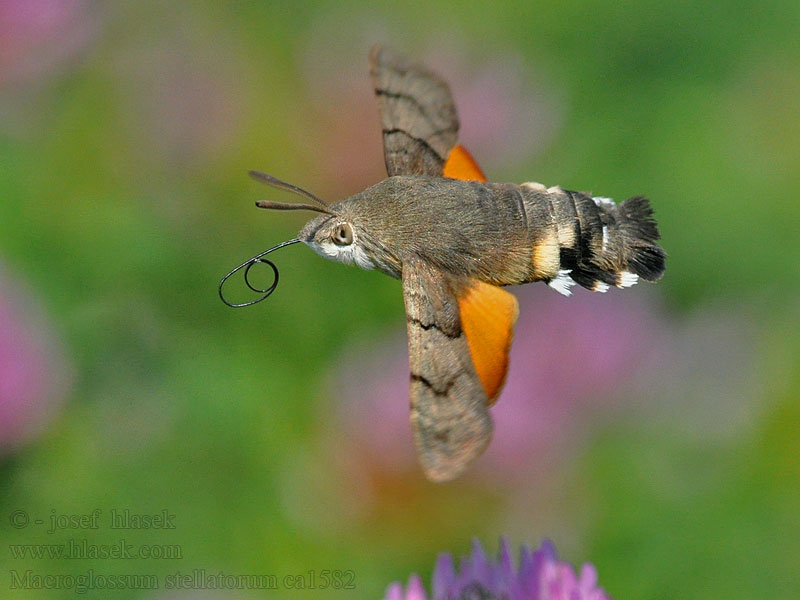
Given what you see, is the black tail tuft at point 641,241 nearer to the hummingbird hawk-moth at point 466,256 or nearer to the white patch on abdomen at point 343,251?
the hummingbird hawk-moth at point 466,256

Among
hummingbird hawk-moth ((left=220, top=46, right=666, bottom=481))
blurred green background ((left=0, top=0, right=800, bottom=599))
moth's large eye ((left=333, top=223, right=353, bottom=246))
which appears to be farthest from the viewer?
blurred green background ((left=0, top=0, right=800, bottom=599))

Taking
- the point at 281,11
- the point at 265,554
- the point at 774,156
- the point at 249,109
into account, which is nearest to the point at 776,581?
the point at 265,554

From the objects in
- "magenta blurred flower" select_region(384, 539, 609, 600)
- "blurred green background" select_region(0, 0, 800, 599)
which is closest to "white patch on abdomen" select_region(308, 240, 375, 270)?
"magenta blurred flower" select_region(384, 539, 609, 600)

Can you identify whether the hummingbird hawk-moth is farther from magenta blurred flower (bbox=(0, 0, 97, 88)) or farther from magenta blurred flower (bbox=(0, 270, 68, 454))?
magenta blurred flower (bbox=(0, 0, 97, 88))

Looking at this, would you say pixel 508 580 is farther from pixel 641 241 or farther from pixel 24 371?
pixel 24 371

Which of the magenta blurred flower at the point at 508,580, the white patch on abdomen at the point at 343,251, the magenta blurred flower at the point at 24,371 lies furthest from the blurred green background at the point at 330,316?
the white patch on abdomen at the point at 343,251

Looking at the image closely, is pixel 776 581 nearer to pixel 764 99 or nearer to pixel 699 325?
pixel 699 325
